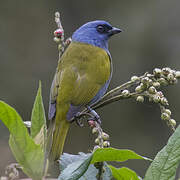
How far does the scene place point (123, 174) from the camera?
1.69 metres

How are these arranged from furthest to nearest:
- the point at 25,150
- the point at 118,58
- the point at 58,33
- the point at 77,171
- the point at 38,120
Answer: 1. the point at 118,58
2. the point at 58,33
3. the point at 38,120
4. the point at 25,150
5. the point at 77,171

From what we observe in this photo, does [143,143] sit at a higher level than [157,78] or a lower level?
lower

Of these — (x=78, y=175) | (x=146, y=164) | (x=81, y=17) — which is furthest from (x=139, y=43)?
(x=78, y=175)

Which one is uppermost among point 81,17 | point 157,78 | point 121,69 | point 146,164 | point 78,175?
point 157,78

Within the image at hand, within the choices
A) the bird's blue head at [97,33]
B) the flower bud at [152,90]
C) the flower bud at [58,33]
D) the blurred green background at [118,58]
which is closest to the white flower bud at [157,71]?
the flower bud at [152,90]

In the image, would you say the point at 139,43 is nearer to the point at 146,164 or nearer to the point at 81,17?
the point at 81,17

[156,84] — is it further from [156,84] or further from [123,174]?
[123,174]

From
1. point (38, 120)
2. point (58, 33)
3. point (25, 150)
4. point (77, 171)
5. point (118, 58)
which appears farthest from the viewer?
point (118, 58)

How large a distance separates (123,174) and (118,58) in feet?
23.9

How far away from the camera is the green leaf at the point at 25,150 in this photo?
159 cm

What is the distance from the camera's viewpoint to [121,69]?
8.64 metres

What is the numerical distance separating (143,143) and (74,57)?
16.2 ft

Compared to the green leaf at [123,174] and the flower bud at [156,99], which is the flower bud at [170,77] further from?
the green leaf at [123,174]

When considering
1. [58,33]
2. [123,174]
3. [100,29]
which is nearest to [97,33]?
[100,29]
